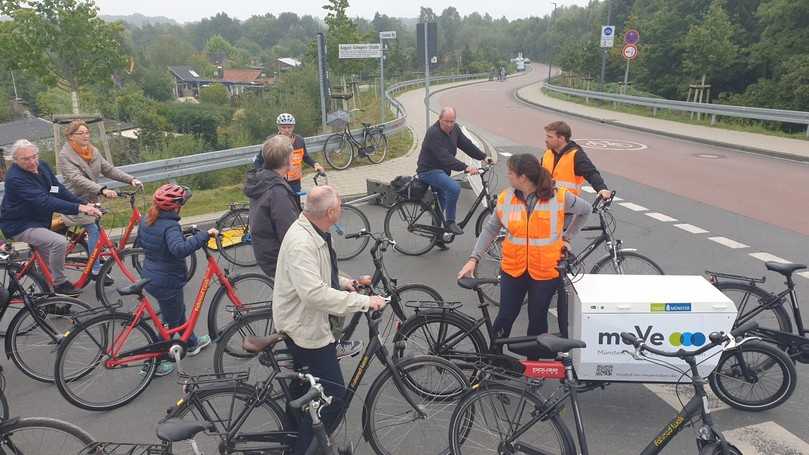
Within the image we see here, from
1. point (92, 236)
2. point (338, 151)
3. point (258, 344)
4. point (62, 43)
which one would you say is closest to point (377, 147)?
point (338, 151)

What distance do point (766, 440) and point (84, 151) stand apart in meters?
7.11

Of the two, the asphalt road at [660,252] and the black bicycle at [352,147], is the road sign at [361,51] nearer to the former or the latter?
the black bicycle at [352,147]

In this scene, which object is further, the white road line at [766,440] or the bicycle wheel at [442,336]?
the bicycle wheel at [442,336]

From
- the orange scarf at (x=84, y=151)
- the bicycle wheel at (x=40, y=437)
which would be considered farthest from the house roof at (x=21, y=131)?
the bicycle wheel at (x=40, y=437)

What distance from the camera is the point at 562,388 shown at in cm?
315

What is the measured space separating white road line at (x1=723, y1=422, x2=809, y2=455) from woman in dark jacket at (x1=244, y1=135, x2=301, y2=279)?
3583 millimetres

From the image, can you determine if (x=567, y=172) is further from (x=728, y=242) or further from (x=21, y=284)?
→ (x=21, y=284)

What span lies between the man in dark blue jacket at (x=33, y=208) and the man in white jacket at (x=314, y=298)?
3364mm

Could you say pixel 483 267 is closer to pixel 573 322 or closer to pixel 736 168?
pixel 573 322

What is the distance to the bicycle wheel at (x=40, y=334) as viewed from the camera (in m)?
4.69

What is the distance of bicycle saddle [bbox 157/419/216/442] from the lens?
8.54ft

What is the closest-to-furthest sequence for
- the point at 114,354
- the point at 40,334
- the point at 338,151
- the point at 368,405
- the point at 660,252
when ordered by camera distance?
the point at 368,405 → the point at 114,354 → the point at 40,334 → the point at 660,252 → the point at 338,151

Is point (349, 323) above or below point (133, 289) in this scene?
below

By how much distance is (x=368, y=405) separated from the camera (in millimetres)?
3648
